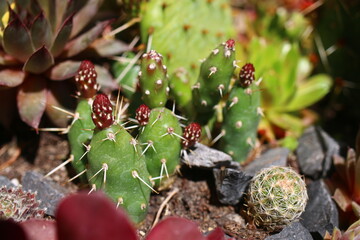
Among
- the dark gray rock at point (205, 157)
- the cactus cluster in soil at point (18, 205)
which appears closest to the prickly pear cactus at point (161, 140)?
the dark gray rock at point (205, 157)

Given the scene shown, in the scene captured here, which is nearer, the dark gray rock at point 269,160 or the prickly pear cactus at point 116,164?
the prickly pear cactus at point 116,164

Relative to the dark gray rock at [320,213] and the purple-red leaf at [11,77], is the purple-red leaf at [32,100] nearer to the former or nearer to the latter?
the purple-red leaf at [11,77]

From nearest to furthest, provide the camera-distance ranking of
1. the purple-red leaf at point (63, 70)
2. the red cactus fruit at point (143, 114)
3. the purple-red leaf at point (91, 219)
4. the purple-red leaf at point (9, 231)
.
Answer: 1. the purple-red leaf at point (91, 219)
2. the purple-red leaf at point (9, 231)
3. the red cactus fruit at point (143, 114)
4. the purple-red leaf at point (63, 70)

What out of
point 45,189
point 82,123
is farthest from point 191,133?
point 45,189

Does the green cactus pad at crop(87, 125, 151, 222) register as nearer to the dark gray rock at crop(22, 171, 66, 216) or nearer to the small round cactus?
the dark gray rock at crop(22, 171, 66, 216)

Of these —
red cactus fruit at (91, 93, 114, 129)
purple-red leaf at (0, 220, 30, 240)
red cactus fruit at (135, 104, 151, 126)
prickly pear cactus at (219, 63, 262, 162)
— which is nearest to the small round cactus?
prickly pear cactus at (219, 63, 262, 162)

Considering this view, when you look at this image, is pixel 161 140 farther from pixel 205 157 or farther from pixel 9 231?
pixel 9 231
